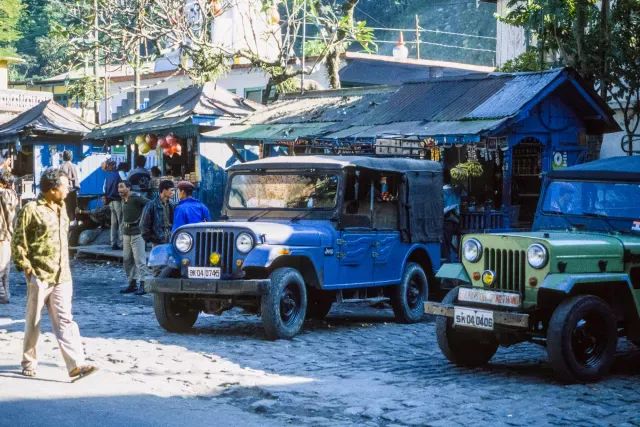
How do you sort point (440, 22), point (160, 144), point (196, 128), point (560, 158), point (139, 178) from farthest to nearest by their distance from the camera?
point (440, 22)
point (160, 144)
point (196, 128)
point (139, 178)
point (560, 158)

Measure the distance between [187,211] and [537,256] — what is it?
5777 millimetres

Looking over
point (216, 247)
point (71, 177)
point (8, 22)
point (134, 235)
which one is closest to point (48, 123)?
point (71, 177)

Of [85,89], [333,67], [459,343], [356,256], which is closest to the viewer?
[459,343]

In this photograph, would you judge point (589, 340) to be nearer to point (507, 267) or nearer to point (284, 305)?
point (507, 267)

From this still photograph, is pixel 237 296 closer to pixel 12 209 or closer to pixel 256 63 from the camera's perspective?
pixel 12 209

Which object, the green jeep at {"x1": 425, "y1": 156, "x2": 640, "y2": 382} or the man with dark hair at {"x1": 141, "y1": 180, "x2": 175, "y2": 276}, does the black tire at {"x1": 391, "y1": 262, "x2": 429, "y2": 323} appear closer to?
the green jeep at {"x1": 425, "y1": 156, "x2": 640, "y2": 382}

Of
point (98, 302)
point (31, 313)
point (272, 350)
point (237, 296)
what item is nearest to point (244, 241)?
point (237, 296)

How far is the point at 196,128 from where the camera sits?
70.5ft

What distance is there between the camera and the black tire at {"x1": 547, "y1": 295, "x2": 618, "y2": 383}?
8094 millimetres

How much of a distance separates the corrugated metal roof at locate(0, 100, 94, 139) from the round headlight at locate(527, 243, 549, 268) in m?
21.0

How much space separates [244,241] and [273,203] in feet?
4.31

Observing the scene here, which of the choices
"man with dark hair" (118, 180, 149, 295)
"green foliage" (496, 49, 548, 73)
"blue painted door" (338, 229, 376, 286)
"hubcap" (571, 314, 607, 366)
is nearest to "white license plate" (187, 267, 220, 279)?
"blue painted door" (338, 229, 376, 286)

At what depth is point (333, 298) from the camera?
38.9 ft

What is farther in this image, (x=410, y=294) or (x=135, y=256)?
(x=135, y=256)
